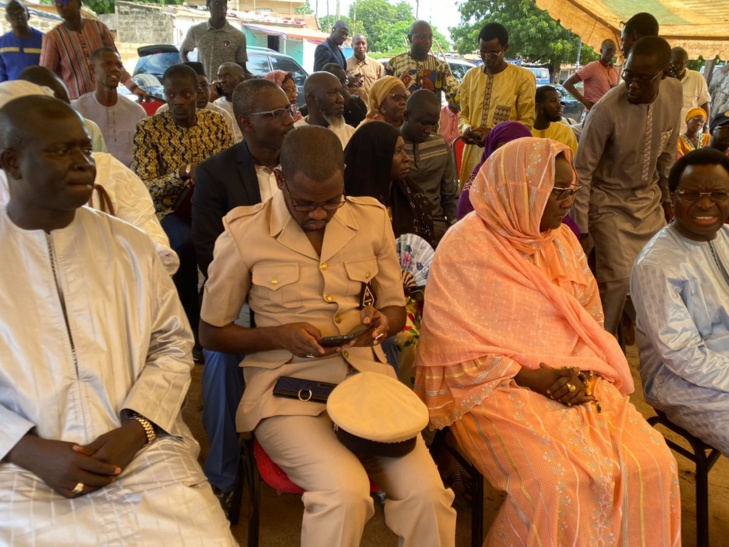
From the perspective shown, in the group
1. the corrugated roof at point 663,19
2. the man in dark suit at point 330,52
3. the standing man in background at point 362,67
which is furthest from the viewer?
the standing man in background at point 362,67

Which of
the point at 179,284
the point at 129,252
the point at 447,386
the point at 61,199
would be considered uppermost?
the point at 61,199

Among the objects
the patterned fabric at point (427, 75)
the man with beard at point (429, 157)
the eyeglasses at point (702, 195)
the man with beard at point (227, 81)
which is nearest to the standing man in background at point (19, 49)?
the man with beard at point (227, 81)

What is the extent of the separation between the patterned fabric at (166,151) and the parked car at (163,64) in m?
4.54

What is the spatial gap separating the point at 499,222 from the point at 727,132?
3325 mm

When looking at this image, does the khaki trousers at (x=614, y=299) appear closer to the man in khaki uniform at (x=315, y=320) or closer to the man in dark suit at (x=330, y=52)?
the man in khaki uniform at (x=315, y=320)

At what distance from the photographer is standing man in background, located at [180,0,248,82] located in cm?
700

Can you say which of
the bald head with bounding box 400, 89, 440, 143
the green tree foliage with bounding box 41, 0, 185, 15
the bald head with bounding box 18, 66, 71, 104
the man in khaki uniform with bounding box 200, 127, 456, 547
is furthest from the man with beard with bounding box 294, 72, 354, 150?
the green tree foliage with bounding box 41, 0, 185, 15

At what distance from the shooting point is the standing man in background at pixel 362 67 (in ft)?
27.1

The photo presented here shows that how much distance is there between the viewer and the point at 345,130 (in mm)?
4883

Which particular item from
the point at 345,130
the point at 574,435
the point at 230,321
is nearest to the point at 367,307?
the point at 230,321

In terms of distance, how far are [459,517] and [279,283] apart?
57.7 inches

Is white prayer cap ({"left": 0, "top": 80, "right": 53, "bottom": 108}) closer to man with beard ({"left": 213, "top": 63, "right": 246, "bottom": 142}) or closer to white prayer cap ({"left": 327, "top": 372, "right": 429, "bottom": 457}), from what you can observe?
white prayer cap ({"left": 327, "top": 372, "right": 429, "bottom": 457})

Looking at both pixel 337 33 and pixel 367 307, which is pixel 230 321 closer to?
pixel 367 307

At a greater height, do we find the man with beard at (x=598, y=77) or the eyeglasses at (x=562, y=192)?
the man with beard at (x=598, y=77)
